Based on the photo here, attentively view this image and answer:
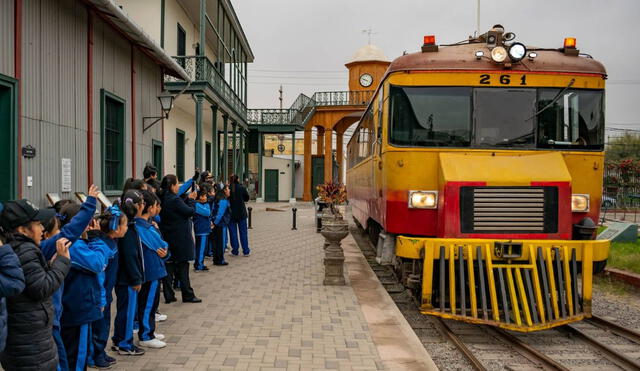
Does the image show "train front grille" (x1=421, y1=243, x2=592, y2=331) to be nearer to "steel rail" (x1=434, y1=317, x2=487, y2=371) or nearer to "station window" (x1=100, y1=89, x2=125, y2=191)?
"steel rail" (x1=434, y1=317, x2=487, y2=371)

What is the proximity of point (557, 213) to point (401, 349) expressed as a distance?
8.40ft

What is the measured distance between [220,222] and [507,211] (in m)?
5.50

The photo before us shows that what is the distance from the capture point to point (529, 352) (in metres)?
5.52

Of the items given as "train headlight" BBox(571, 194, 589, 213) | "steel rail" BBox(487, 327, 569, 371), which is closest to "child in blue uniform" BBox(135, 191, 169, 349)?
"steel rail" BBox(487, 327, 569, 371)

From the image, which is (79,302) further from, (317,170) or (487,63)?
(317,170)

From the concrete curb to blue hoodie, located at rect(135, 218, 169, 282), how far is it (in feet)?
7.67

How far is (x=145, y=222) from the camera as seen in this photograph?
5.11 m

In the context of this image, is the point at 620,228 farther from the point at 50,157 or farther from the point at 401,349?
the point at 50,157

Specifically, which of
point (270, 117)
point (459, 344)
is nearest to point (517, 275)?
point (459, 344)

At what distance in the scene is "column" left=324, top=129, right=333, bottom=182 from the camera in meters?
32.2

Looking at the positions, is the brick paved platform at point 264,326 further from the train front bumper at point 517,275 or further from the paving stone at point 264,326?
the train front bumper at point 517,275

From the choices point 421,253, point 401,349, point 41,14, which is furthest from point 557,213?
point 41,14

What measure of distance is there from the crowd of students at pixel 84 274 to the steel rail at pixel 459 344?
10.2 feet

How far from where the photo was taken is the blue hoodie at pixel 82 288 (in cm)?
395
